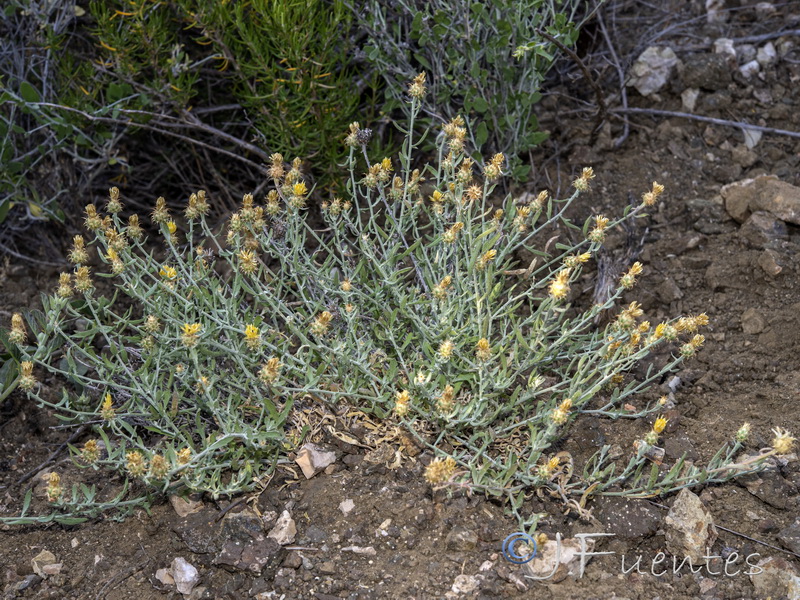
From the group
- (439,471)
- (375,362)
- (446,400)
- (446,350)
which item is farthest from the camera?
(375,362)

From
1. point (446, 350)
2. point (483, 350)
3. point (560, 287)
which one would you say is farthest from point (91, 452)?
point (560, 287)

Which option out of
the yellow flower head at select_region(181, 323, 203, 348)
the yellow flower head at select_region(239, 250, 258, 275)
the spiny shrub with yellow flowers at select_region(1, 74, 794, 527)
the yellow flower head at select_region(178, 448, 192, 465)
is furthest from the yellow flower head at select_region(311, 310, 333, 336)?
the yellow flower head at select_region(178, 448, 192, 465)

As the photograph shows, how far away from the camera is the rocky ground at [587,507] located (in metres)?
2.48

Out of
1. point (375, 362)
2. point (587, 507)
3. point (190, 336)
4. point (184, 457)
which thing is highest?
point (190, 336)

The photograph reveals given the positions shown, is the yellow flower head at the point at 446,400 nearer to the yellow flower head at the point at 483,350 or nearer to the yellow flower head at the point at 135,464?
the yellow flower head at the point at 483,350

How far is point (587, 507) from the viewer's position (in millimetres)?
2678

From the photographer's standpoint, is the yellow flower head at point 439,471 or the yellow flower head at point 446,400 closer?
the yellow flower head at point 439,471

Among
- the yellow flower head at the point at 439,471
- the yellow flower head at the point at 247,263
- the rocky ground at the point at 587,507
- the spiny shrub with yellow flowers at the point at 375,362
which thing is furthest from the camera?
the yellow flower head at the point at 247,263

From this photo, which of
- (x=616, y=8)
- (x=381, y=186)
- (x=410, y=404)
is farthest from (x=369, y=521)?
(x=616, y=8)

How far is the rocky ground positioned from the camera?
2.48 meters

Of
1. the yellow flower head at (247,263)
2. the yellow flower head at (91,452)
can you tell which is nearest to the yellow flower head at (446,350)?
the yellow flower head at (247,263)

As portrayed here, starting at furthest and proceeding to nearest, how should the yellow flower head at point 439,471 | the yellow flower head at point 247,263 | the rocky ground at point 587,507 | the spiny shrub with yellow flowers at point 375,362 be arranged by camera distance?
the yellow flower head at point 247,263 < the spiny shrub with yellow flowers at point 375,362 < the rocky ground at point 587,507 < the yellow flower head at point 439,471

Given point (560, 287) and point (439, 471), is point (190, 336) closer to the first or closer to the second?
point (439, 471)

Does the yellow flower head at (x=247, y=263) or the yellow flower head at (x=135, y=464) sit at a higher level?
the yellow flower head at (x=247, y=263)
